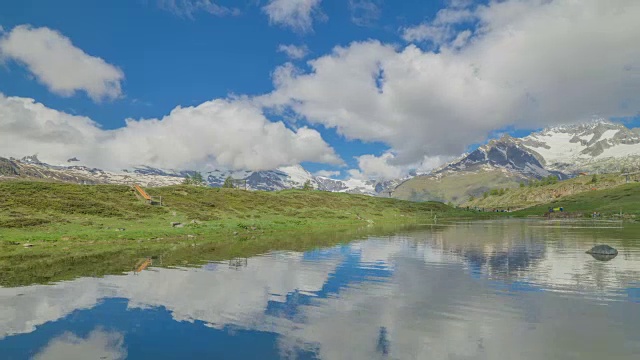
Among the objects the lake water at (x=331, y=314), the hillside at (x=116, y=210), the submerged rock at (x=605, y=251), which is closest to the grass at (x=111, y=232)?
the hillside at (x=116, y=210)

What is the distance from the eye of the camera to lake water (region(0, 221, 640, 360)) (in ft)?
52.8

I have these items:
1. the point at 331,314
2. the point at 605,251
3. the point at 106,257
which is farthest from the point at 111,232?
the point at 605,251

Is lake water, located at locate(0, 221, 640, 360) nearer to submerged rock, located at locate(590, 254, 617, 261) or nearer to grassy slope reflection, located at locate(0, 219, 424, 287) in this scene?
grassy slope reflection, located at locate(0, 219, 424, 287)

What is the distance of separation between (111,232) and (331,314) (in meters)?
53.3

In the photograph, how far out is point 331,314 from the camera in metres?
21.3

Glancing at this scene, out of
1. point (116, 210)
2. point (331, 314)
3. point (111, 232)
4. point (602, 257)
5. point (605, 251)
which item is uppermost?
point (116, 210)

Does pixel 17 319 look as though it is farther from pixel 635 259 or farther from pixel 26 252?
pixel 635 259

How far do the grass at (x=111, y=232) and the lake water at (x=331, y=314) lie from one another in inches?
320

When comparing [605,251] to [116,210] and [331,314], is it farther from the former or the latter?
[116,210]

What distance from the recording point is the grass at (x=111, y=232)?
3928 cm

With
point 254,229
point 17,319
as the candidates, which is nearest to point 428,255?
point 17,319

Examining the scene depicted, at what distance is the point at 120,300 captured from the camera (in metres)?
24.2

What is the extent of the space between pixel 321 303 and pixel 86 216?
71.1 meters

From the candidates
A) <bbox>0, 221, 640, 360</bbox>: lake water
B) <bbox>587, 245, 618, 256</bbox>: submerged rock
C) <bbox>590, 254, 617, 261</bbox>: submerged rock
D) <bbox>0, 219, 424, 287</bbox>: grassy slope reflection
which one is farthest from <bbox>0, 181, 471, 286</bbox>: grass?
<bbox>587, 245, 618, 256</bbox>: submerged rock
